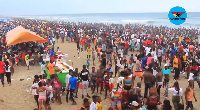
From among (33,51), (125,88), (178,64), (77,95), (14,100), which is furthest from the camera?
(33,51)

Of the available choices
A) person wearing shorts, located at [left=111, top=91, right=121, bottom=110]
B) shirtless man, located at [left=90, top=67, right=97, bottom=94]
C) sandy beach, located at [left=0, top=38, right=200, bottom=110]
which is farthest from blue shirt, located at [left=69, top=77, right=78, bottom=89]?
person wearing shorts, located at [left=111, top=91, right=121, bottom=110]

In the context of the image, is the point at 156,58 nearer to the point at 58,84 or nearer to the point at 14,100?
the point at 58,84

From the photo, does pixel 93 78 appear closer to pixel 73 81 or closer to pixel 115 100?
pixel 73 81

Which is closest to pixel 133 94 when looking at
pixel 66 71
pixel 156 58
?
pixel 66 71

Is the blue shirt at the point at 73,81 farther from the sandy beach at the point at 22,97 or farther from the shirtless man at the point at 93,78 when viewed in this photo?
the shirtless man at the point at 93,78

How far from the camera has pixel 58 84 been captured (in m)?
8.92

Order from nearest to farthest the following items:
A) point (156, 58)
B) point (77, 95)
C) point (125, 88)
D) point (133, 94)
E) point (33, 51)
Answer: point (133, 94) < point (125, 88) < point (77, 95) < point (156, 58) < point (33, 51)

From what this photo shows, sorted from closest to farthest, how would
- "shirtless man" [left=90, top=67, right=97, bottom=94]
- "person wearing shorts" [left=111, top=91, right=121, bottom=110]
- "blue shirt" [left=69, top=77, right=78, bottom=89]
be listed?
"person wearing shorts" [left=111, top=91, right=121, bottom=110], "blue shirt" [left=69, top=77, right=78, bottom=89], "shirtless man" [left=90, top=67, right=97, bottom=94]

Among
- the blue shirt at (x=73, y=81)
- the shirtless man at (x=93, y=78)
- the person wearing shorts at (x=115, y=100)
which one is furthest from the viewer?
the shirtless man at (x=93, y=78)

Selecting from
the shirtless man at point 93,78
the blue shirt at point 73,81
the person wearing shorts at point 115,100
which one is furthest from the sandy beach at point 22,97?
the person wearing shorts at point 115,100

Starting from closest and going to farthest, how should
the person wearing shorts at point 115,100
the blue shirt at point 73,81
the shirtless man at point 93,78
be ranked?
1. the person wearing shorts at point 115,100
2. the blue shirt at point 73,81
3. the shirtless man at point 93,78

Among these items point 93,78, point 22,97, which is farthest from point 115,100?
point 22,97

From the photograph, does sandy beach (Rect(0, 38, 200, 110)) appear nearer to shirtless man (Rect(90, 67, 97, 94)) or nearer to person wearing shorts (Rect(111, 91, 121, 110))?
shirtless man (Rect(90, 67, 97, 94))

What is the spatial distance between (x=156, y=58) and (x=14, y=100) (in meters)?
8.53
